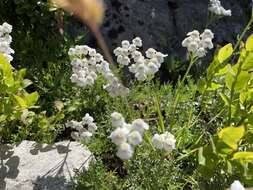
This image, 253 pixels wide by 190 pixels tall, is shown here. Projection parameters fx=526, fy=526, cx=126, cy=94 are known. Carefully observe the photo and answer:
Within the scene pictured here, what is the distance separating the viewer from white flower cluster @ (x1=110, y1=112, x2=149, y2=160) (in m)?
1.76

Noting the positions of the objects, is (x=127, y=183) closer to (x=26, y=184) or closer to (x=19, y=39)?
(x=26, y=184)

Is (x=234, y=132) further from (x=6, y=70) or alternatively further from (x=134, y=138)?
(x=6, y=70)

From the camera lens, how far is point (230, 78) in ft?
8.75

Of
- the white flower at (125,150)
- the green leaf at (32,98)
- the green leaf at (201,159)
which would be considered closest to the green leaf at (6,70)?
the green leaf at (32,98)

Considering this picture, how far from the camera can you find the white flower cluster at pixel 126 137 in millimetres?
1762

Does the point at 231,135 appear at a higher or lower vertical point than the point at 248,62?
lower

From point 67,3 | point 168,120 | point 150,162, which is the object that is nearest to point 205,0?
point 168,120

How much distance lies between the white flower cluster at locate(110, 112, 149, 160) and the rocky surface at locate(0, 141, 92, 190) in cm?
93

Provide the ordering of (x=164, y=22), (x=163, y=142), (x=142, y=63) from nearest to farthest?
(x=163, y=142)
(x=142, y=63)
(x=164, y=22)

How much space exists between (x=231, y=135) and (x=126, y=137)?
0.64 metres

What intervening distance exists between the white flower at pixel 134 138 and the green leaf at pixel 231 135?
575mm

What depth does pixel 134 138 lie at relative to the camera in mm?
1784

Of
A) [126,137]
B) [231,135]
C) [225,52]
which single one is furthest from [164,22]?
[126,137]

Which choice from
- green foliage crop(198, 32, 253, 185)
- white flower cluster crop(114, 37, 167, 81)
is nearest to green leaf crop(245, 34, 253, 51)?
green foliage crop(198, 32, 253, 185)
